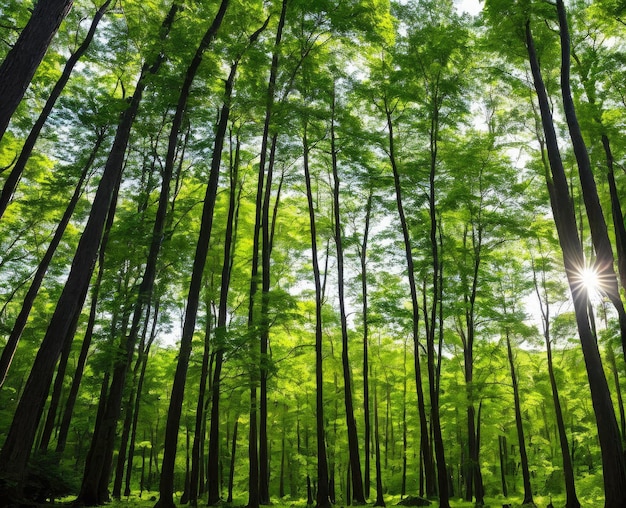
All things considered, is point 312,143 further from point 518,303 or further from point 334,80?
point 518,303

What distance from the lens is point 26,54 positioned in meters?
4.54

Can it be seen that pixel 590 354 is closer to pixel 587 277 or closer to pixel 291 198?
pixel 587 277

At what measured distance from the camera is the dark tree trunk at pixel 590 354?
6957mm

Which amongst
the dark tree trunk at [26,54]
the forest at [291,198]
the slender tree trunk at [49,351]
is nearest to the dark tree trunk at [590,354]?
the forest at [291,198]

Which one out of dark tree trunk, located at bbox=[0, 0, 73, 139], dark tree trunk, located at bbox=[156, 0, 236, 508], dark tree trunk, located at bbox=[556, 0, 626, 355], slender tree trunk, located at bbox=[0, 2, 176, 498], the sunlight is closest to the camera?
dark tree trunk, located at bbox=[0, 0, 73, 139]

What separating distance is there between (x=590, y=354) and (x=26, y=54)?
991 centimetres

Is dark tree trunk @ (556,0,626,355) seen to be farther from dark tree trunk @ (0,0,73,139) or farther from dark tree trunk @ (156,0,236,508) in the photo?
dark tree trunk @ (0,0,73,139)

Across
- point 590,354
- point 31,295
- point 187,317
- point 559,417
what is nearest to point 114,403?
point 187,317

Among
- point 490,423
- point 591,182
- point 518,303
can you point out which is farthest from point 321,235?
point 490,423

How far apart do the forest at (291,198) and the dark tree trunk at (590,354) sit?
45 millimetres

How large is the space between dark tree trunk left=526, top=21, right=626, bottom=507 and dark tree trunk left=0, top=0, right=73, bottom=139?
933 cm

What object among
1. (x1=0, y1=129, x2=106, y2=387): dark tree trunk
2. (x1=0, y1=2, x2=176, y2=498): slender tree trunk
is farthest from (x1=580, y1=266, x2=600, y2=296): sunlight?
(x1=0, y1=129, x2=106, y2=387): dark tree trunk

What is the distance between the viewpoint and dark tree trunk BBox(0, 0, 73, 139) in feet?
14.5

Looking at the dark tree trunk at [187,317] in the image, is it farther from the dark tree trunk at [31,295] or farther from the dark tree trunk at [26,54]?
the dark tree trunk at [31,295]
